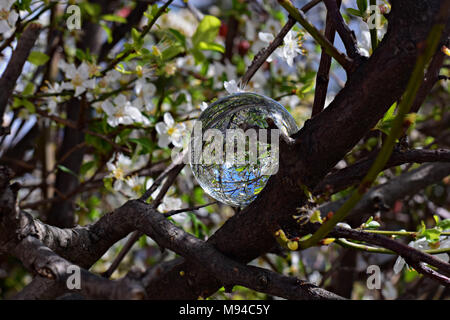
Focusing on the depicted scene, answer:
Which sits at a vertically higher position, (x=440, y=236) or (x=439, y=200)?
(x=439, y=200)

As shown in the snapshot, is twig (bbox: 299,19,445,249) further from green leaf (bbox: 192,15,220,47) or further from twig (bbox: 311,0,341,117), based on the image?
green leaf (bbox: 192,15,220,47)

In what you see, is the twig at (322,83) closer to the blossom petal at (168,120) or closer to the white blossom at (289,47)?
the white blossom at (289,47)

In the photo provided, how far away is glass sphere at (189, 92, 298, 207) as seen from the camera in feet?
2.36

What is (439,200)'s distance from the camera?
5.37 feet

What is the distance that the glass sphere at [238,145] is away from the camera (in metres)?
0.72

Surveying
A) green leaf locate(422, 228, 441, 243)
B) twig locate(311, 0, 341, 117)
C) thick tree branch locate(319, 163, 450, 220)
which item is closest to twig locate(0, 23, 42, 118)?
twig locate(311, 0, 341, 117)

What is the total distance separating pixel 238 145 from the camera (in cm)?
73

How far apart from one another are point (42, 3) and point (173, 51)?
0.32 m

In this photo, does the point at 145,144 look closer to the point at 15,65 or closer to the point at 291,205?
the point at 15,65

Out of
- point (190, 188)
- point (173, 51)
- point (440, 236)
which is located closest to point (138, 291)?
point (440, 236)

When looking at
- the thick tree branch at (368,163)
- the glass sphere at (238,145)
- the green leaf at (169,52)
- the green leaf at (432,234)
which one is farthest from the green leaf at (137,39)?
the green leaf at (432,234)

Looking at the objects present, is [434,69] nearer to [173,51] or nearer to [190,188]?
[173,51]

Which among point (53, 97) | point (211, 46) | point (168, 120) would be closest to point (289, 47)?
point (211, 46)
